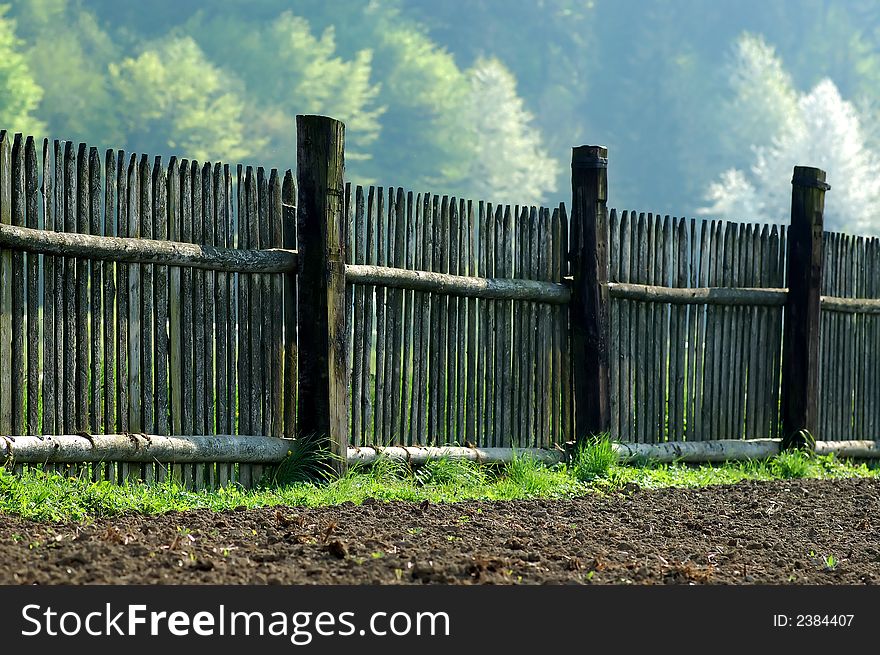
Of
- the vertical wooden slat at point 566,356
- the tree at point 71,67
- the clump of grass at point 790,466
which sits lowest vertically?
the clump of grass at point 790,466

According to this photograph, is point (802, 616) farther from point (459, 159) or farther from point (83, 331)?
point (459, 159)

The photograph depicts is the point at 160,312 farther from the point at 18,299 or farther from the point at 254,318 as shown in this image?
the point at 18,299

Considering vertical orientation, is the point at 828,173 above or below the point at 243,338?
above

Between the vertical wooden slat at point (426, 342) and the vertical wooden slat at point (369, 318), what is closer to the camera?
the vertical wooden slat at point (369, 318)

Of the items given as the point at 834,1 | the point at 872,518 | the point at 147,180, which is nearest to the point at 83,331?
the point at 147,180

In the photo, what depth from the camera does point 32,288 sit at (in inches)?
217

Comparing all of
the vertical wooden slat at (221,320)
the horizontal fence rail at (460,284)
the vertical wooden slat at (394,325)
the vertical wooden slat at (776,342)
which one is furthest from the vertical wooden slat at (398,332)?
the vertical wooden slat at (776,342)

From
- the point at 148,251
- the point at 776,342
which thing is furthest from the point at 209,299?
the point at 776,342

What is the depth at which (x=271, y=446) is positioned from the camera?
6.31 m

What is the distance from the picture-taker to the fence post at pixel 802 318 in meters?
8.99

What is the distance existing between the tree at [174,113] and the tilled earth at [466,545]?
4156 centimetres

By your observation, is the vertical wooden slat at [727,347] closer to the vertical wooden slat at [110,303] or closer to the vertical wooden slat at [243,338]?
the vertical wooden slat at [243,338]

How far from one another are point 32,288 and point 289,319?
4.81ft

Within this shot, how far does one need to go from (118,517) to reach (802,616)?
2.96 metres
